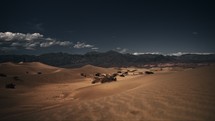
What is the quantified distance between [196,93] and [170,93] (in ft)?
2.80

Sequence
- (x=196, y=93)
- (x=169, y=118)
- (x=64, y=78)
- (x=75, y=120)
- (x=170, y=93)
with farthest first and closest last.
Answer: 1. (x=64, y=78)
2. (x=170, y=93)
3. (x=196, y=93)
4. (x=75, y=120)
5. (x=169, y=118)

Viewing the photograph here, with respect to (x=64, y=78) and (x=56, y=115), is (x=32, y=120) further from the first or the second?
(x=64, y=78)

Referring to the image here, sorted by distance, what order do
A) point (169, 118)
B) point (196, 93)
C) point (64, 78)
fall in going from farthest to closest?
point (64, 78), point (196, 93), point (169, 118)

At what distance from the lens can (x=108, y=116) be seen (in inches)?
193

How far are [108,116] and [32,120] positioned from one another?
2033 mm

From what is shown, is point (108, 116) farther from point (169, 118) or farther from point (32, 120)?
point (32, 120)

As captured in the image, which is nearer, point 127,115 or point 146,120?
point 146,120

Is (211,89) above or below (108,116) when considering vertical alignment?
above

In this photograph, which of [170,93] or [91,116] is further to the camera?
[170,93]

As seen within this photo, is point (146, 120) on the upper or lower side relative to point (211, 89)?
lower

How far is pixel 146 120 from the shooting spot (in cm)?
444

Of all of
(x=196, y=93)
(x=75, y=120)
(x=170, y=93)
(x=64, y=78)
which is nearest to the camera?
(x=75, y=120)

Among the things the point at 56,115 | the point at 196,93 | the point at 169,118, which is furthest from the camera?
the point at 196,93

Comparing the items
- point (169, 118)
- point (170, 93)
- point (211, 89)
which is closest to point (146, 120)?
point (169, 118)
